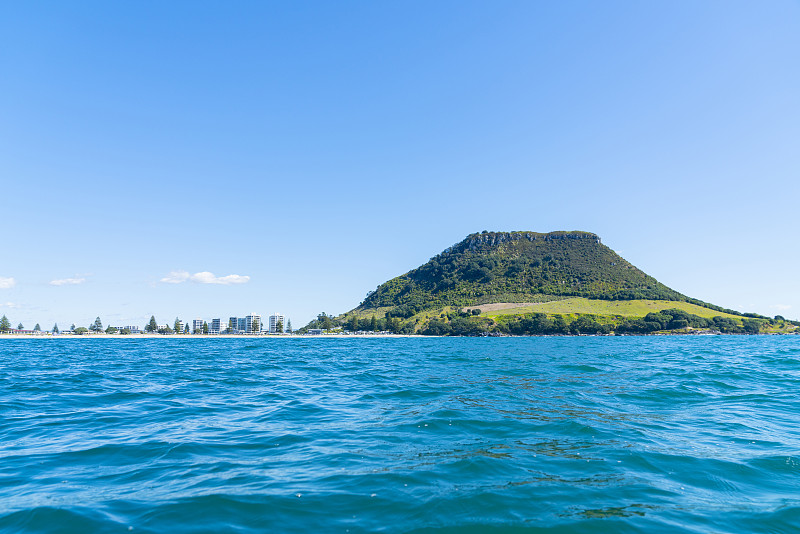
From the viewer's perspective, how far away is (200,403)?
18828 mm

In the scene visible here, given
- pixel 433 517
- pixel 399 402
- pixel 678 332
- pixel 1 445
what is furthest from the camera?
pixel 678 332

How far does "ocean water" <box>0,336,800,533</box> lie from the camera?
289 inches

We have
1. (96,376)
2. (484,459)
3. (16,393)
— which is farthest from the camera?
(96,376)

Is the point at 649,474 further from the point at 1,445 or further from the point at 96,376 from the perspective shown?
the point at 96,376

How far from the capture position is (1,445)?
1211 cm

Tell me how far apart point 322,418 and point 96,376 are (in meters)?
24.1

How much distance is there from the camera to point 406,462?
10.3 metres

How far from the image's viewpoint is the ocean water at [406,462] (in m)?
7.35

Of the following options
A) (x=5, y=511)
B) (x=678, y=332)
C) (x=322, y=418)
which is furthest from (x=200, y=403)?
(x=678, y=332)

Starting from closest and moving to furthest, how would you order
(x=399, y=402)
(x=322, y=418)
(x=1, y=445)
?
(x=1, y=445)
(x=322, y=418)
(x=399, y=402)

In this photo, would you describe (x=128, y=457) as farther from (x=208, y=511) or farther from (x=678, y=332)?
(x=678, y=332)

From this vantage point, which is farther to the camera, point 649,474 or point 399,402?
point 399,402

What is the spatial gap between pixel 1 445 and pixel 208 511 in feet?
30.8

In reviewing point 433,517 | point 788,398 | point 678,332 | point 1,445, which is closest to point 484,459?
point 433,517
